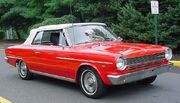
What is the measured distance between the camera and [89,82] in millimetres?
7504

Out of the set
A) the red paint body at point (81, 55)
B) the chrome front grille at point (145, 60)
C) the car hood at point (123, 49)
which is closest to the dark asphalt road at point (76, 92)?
the red paint body at point (81, 55)

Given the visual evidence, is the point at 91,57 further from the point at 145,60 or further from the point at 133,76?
the point at 145,60

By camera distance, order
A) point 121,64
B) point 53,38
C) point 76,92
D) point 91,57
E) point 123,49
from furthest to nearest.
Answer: point 53,38
point 76,92
point 123,49
point 91,57
point 121,64

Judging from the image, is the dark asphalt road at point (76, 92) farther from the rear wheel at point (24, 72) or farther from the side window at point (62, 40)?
the side window at point (62, 40)

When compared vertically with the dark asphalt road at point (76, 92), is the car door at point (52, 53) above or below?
above

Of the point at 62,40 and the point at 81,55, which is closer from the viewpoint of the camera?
the point at 81,55

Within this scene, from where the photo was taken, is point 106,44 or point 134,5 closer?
point 106,44

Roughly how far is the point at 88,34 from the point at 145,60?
69.1 inches

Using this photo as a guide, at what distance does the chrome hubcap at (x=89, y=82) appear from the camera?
739 cm

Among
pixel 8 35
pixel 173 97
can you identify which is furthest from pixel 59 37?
pixel 8 35

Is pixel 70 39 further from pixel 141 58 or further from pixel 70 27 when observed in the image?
pixel 141 58

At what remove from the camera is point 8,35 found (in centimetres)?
4303

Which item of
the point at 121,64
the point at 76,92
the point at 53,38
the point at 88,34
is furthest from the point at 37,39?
the point at 121,64

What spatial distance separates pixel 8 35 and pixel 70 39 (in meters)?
36.2
